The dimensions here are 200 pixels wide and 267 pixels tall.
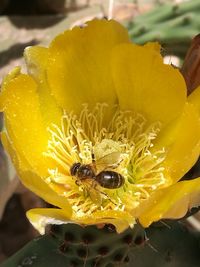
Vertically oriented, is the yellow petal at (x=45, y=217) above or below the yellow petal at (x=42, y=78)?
below

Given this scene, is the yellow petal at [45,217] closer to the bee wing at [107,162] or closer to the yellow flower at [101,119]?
the yellow flower at [101,119]

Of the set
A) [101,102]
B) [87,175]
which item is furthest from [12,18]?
[87,175]

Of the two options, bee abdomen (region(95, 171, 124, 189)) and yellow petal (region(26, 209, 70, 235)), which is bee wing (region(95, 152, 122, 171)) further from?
yellow petal (region(26, 209, 70, 235))

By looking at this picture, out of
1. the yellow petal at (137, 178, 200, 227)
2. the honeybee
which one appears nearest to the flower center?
the honeybee

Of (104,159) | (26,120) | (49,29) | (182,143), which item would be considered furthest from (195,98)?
(49,29)

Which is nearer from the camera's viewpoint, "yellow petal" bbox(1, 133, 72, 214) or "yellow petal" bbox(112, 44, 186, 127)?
"yellow petal" bbox(1, 133, 72, 214)

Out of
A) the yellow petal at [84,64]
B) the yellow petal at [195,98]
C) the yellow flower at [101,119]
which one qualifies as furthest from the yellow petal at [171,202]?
the yellow petal at [84,64]

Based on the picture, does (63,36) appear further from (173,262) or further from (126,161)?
(173,262)
